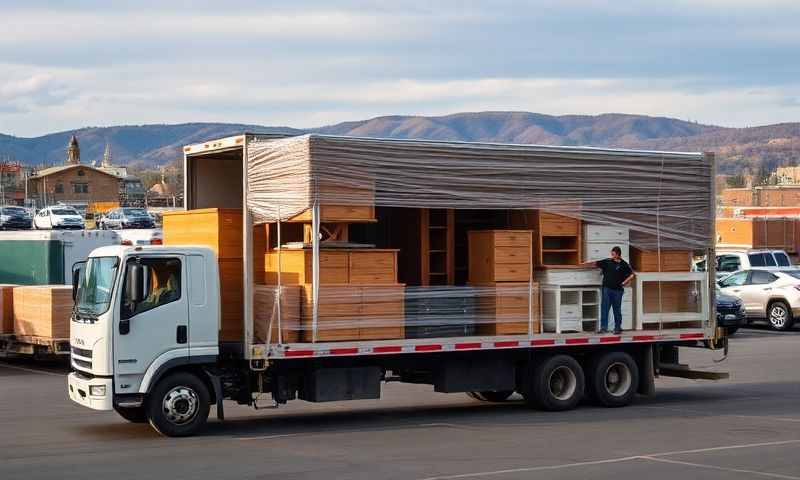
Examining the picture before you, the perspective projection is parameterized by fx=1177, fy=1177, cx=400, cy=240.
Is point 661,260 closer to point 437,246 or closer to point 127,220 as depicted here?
point 437,246

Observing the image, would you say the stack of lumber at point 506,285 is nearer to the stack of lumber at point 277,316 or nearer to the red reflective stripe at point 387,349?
the red reflective stripe at point 387,349

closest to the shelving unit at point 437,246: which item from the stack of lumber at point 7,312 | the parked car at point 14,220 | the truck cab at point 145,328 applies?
the truck cab at point 145,328

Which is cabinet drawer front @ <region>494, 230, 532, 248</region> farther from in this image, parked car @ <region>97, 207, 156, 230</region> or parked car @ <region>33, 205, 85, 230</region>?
parked car @ <region>33, 205, 85, 230</region>

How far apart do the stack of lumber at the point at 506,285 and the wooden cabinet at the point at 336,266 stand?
1565 mm

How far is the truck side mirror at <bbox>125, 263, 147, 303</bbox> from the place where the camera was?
14102mm

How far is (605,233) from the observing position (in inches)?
667

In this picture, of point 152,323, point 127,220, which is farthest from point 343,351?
point 127,220

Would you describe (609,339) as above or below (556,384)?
above

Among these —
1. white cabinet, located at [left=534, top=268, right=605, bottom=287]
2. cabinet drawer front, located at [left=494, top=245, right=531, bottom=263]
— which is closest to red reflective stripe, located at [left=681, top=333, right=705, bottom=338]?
white cabinet, located at [left=534, top=268, right=605, bottom=287]

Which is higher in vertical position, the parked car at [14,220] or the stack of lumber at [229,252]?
the parked car at [14,220]

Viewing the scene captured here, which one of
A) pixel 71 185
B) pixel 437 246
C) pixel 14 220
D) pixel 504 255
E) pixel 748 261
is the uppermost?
pixel 71 185

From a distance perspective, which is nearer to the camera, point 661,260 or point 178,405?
point 178,405

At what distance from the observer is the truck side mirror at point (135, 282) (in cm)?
1410

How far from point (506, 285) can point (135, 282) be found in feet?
16.6
